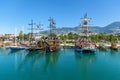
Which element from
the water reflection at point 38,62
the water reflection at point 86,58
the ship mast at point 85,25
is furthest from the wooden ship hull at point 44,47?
the ship mast at point 85,25

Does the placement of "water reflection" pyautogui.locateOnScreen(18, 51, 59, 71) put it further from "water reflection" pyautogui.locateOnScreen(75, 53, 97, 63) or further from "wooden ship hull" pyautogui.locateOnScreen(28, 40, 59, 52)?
"water reflection" pyautogui.locateOnScreen(75, 53, 97, 63)

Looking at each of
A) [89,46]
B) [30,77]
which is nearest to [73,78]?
[30,77]

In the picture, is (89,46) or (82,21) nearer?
(89,46)

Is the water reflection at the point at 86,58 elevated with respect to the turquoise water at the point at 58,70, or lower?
elevated

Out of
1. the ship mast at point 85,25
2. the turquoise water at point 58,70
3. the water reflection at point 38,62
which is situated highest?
the ship mast at point 85,25

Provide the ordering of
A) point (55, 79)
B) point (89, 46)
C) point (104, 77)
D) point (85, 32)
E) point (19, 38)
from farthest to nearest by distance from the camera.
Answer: point (19, 38)
point (85, 32)
point (89, 46)
point (104, 77)
point (55, 79)

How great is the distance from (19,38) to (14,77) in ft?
262

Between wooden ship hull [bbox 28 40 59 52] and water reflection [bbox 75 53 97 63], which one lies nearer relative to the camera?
water reflection [bbox 75 53 97 63]

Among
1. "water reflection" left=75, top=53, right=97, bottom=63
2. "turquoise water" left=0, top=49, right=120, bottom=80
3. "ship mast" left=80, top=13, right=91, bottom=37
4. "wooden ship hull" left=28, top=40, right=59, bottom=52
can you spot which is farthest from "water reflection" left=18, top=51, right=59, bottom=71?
"ship mast" left=80, top=13, right=91, bottom=37

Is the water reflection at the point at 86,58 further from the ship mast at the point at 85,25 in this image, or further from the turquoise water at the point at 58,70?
the ship mast at the point at 85,25

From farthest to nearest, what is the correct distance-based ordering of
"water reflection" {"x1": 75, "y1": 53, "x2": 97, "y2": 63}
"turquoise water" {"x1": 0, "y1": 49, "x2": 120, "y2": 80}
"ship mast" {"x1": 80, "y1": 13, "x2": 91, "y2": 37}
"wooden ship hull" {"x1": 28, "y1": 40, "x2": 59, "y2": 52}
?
"ship mast" {"x1": 80, "y1": 13, "x2": 91, "y2": 37}, "wooden ship hull" {"x1": 28, "y1": 40, "x2": 59, "y2": 52}, "water reflection" {"x1": 75, "y1": 53, "x2": 97, "y2": 63}, "turquoise water" {"x1": 0, "y1": 49, "x2": 120, "y2": 80}

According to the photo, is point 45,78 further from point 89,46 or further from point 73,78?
point 89,46

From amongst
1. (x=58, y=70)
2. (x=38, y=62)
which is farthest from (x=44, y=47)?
(x=58, y=70)

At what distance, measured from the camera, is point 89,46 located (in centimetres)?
6112
